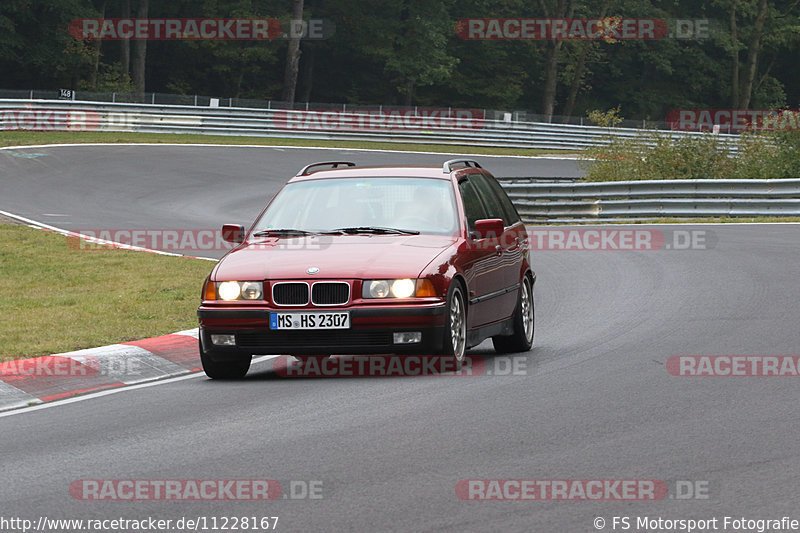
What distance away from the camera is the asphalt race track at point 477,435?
5898mm

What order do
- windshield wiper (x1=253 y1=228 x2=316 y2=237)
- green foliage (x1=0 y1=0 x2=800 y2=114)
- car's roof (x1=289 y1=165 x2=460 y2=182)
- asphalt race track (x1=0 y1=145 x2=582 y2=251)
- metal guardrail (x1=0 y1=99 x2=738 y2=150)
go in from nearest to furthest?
1. windshield wiper (x1=253 y1=228 x2=316 y2=237)
2. car's roof (x1=289 y1=165 x2=460 y2=182)
3. asphalt race track (x1=0 y1=145 x2=582 y2=251)
4. metal guardrail (x1=0 y1=99 x2=738 y2=150)
5. green foliage (x1=0 y1=0 x2=800 y2=114)

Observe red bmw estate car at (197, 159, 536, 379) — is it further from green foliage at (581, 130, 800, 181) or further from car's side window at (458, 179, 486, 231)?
green foliage at (581, 130, 800, 181)

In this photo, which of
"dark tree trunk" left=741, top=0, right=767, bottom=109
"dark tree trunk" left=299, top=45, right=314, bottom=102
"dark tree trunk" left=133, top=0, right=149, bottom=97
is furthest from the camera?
"dark tree trunk" left=741, top=0, right=767, bottom=109

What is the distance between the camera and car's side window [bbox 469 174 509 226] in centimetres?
1177

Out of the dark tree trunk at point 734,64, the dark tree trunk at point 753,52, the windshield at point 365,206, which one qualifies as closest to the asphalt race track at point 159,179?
the windshield at point 365,206

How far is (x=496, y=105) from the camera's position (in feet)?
253

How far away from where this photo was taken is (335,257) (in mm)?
9859

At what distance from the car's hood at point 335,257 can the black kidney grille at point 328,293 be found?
2.7 inches

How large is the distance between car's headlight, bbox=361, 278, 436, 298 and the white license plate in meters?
0.23

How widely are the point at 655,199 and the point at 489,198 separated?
1572cm

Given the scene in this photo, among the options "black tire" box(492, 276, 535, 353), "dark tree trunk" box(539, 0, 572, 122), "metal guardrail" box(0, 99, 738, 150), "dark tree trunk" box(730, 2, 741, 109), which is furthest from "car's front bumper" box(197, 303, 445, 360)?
"dark tree trunk" box(730, 2, 741, 109)

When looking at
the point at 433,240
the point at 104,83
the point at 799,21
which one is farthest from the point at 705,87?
the point at 433,240

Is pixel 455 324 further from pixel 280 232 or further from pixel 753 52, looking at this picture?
pixel 753 52

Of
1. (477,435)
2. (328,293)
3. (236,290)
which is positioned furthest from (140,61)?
(477,435)
